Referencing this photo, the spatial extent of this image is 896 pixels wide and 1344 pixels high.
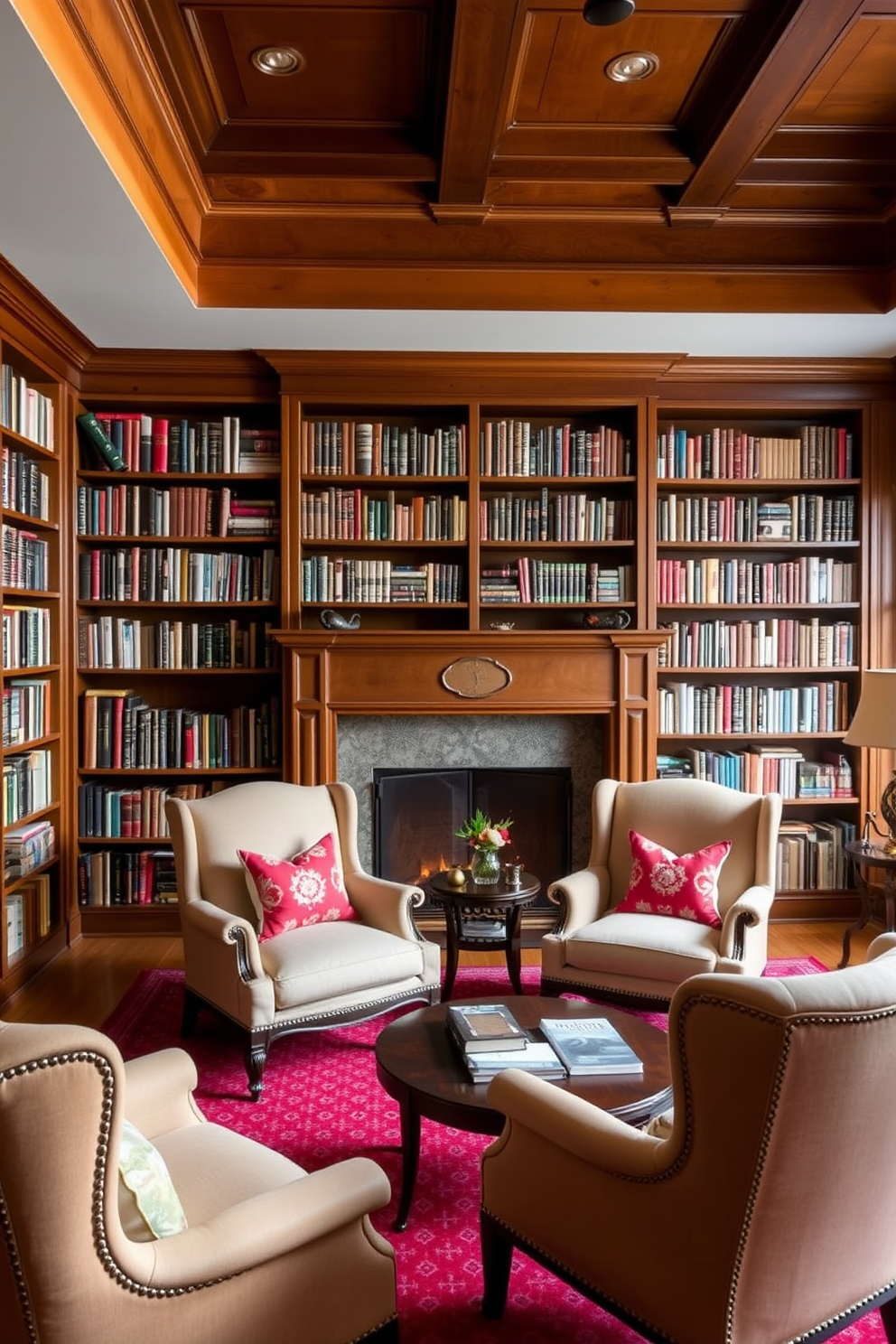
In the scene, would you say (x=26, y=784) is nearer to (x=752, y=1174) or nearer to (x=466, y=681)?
(x=466, y=681)

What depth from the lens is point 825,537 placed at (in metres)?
4.79

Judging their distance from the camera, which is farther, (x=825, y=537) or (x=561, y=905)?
(x=825, y=537)

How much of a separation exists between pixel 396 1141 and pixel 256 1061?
1.72 feet

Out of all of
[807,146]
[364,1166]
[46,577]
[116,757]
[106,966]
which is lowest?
[106,966]

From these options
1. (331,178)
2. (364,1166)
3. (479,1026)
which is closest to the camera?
(364,1166)

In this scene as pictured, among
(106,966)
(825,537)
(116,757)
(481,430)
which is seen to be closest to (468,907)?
(106,966)

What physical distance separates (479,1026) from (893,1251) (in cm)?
105

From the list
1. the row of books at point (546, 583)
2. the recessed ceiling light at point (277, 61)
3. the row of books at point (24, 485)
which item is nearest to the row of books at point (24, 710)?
the row of books at point (24, 485)

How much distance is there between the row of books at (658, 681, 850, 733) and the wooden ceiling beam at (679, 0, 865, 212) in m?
2.25

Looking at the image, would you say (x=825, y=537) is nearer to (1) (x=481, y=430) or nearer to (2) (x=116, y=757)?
(1) (x=481, y=430)

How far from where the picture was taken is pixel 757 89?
9.14 ft

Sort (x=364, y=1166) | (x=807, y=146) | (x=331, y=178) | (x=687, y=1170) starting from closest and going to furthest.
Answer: (x=687, y=1170)
(x=364, y=1166)
(x=807, y=146)
(x=331, y=178)

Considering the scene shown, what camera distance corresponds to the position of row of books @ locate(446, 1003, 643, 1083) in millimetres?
2283

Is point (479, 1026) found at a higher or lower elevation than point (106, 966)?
higher
